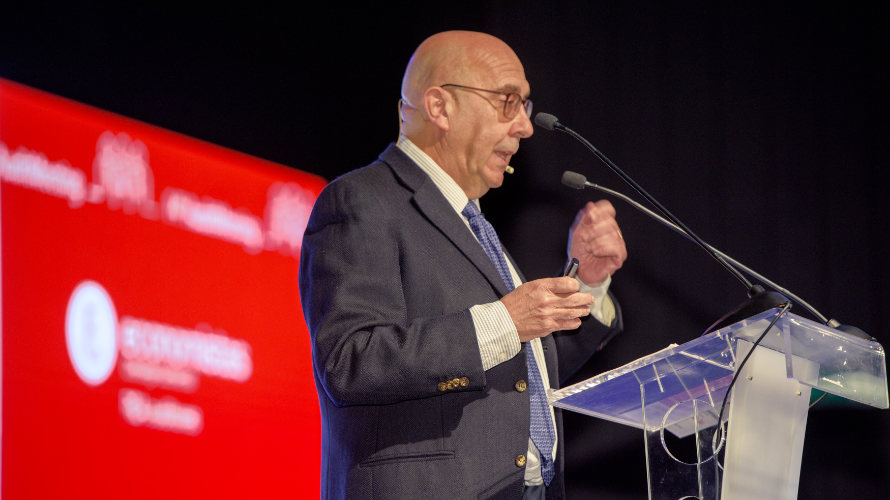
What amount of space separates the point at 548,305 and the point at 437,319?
0.21 meters

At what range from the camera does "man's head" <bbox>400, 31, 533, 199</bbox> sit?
90.4 inches

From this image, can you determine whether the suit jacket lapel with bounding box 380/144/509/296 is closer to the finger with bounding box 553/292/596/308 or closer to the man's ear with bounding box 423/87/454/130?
the man's ear with bounding box 423/87/454/130

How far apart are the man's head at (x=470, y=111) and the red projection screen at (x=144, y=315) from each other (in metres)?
1.15

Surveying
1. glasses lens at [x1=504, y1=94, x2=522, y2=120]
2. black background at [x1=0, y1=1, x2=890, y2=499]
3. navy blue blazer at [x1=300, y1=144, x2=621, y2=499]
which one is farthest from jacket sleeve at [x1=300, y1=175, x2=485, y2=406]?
black background at [x1=0, y1=1, x2=890, y2=499]

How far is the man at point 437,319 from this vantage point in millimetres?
1734

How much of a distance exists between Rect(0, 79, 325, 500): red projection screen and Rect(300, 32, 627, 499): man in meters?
1.09

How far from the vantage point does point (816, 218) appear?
316 centimetres

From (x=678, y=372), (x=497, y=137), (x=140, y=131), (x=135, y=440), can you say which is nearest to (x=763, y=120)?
(x=497, y=137)

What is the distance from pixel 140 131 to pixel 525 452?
1917 mm

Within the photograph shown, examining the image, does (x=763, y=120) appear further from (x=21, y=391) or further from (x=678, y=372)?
(x=21, y=391)

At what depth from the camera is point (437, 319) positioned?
70.1 inches

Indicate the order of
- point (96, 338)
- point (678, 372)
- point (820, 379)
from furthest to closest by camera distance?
point (96, 338) < point (678, 372) < point (820, 379)

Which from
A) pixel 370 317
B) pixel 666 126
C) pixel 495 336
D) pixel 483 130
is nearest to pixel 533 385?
pixel 495 336

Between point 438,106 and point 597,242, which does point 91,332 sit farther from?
point 597,242
